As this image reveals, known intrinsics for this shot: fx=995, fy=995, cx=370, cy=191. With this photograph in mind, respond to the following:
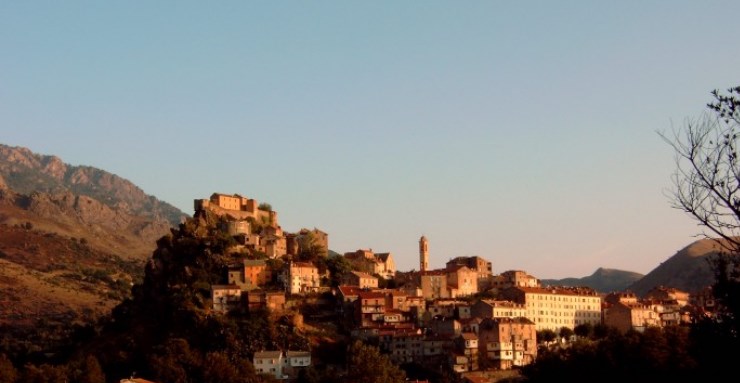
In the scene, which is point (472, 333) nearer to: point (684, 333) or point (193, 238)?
→ point (684, 333)

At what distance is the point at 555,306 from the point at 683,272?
86.2 meters

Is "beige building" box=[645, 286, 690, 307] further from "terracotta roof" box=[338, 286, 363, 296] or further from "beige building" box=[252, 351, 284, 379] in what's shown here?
"beige building" box=[252, 351, 284, 379]

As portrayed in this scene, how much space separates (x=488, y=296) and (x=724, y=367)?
75.6 m

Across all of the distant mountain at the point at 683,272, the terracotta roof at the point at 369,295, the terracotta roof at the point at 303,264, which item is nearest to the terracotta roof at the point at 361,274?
the terracotta roof at the point at 303,264

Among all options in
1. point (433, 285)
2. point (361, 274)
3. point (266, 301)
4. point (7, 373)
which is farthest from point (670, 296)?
point (7, 373)

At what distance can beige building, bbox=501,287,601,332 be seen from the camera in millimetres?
92250

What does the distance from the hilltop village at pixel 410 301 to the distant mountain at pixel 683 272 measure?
54.5m

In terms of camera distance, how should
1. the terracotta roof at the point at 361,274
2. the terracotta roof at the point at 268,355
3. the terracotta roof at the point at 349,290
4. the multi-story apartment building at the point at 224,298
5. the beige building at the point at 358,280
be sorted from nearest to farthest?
the terracotta roof at the point at 268,355
the multi-story apartment building at the point at 224,298
the terracotta roof at the point at 349,290
the beige building at the point at 358,280
the terracotta roof at the point at 361,274

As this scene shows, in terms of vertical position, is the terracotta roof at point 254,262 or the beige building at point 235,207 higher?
the beige building at point 235,207

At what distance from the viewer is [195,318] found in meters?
82.7

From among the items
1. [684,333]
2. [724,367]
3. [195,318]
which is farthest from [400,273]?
[724,367]

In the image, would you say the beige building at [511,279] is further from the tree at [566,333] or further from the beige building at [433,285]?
the tree at [566,333]

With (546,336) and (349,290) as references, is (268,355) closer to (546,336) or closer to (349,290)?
(349,290)

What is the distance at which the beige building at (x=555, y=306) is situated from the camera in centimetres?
9225
